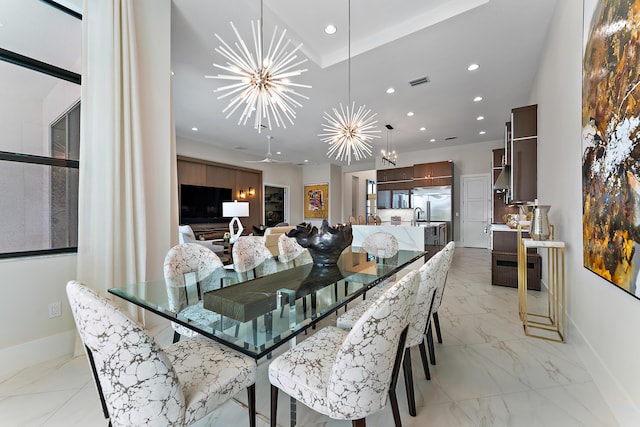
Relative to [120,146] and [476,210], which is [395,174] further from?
[120,146]

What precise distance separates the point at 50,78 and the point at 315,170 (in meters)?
8.93

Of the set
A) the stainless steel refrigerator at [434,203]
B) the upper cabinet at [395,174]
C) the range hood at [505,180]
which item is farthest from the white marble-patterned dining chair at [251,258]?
the upper cabinet at [395,174]

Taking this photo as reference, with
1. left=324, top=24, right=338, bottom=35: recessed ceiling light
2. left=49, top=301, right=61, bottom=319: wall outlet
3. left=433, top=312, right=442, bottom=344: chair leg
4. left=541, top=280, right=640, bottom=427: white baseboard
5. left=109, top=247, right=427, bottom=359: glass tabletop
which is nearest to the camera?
left=109, top=247, right=427, bottom=359: glass tabletop

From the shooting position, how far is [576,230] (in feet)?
6.82

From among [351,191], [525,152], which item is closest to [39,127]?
[525,152]

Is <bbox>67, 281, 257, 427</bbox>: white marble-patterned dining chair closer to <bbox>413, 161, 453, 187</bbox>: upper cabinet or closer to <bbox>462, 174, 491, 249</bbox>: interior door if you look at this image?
<bbox>413, 161, 453, 187</bbox>: upper cabinet

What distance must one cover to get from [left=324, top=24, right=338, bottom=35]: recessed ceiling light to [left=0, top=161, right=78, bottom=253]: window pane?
299 centimetres

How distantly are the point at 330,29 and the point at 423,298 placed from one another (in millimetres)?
3192

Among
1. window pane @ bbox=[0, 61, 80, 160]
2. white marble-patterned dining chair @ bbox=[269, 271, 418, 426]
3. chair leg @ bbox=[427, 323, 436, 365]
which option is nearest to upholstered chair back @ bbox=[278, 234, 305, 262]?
chair leg @ bbox=[427, 323, 436, 365]

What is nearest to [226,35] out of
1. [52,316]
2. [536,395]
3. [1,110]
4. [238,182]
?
[1,110]

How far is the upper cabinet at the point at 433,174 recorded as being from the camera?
7.73 meters

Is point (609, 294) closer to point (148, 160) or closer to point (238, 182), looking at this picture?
point (148, 160)

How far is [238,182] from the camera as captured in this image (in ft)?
28.2

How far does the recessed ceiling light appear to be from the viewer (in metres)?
3.06
